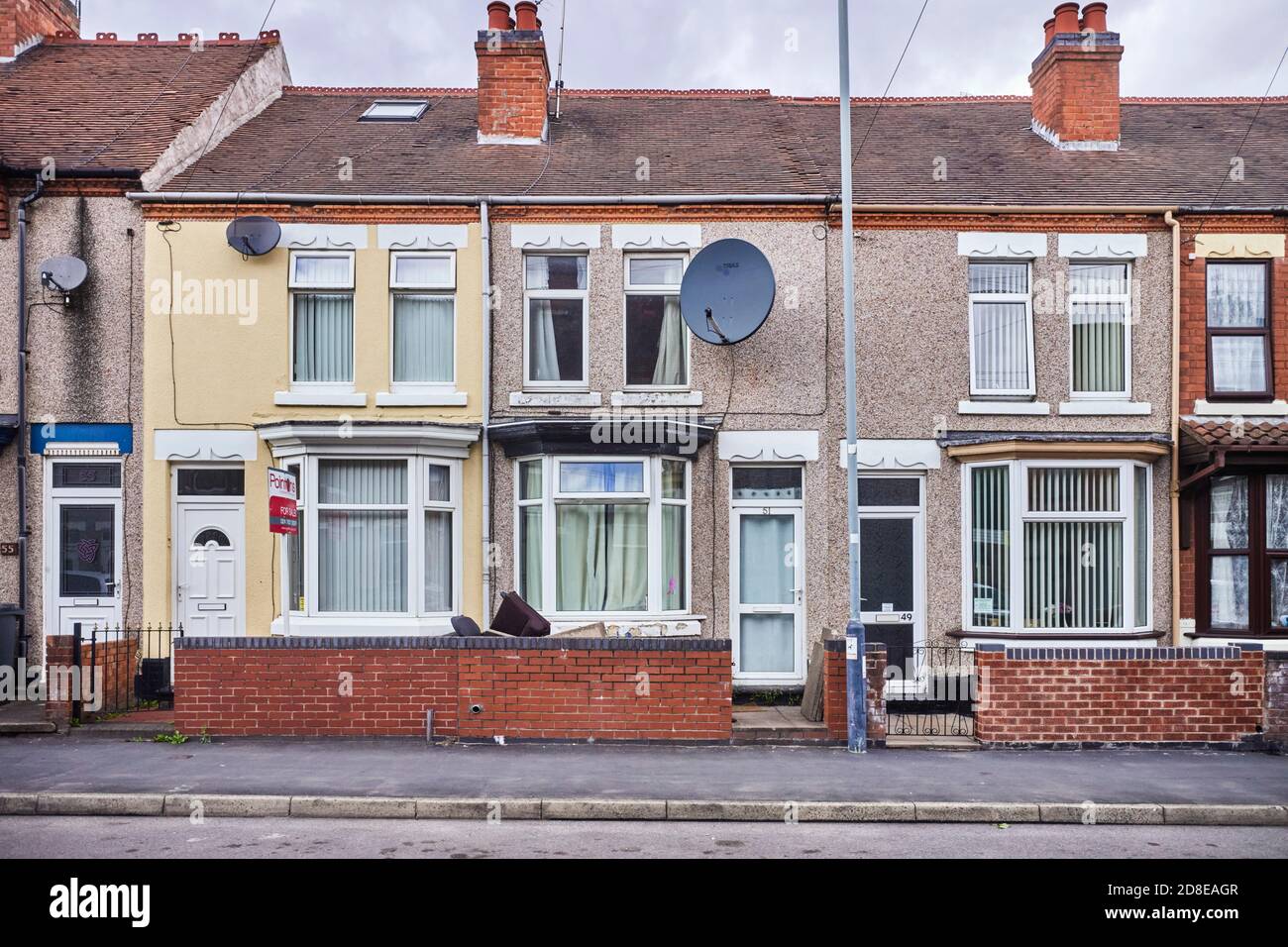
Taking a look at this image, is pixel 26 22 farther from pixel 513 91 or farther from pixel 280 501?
pixel 280 501

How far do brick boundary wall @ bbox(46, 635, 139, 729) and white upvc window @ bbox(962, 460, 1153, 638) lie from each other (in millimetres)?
9524

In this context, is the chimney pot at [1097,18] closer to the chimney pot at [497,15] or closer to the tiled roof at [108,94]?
the chimney pot at [497,15]

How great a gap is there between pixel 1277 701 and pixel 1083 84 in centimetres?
906

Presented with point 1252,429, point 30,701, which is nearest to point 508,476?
point 30,701

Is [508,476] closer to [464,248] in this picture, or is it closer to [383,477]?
[383,477]

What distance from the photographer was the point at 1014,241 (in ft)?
46.8

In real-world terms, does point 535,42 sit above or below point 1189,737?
above

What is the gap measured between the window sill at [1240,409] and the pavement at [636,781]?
4.85 metres

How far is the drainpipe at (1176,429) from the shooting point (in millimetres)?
13867

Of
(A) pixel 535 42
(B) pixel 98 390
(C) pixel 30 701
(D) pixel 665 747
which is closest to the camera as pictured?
(D) pixel 665 747

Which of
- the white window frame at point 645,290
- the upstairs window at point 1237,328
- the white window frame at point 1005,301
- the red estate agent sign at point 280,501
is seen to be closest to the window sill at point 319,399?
the red estate agent sign at point 280,501

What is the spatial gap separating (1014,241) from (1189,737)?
629cm

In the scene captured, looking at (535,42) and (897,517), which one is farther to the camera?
(535,42)

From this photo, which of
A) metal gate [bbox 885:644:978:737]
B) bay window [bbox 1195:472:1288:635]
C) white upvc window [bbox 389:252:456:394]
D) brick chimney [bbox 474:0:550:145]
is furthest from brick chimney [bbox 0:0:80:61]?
bay window [bbox 1195:472:1288:635]
